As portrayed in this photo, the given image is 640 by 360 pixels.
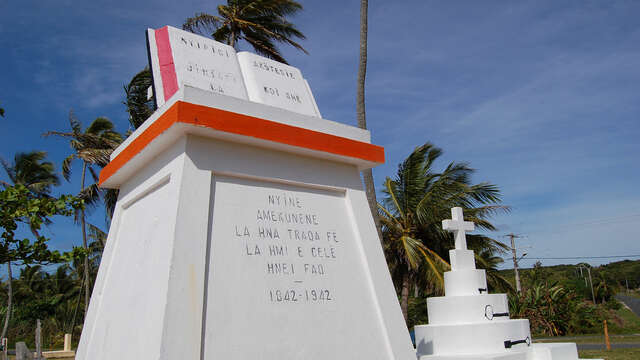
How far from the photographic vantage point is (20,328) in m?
41.8

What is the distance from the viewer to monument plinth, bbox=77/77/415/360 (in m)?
2.38

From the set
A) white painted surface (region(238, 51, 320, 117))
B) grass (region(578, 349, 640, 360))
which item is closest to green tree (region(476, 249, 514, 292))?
grass (region(578, 349, 640, 360))

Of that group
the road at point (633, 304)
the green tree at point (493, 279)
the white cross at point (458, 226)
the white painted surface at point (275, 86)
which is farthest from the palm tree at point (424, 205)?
the road at point (633, 304)

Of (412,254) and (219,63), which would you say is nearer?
(219,63)

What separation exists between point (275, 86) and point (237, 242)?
4.75 feet

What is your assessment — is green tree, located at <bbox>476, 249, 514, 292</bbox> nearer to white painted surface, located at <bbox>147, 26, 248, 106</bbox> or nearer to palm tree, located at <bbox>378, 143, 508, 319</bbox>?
palm tree, located at <bbox>378, 143, 508, 319</bbox>

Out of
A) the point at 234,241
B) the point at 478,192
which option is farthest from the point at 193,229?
the point at 478,192

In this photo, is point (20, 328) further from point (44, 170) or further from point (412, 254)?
point (412, 254)

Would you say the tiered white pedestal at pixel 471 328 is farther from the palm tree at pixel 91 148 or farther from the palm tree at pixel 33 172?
the palm tree at pixel 33 172

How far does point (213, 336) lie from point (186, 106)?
4.02 ft

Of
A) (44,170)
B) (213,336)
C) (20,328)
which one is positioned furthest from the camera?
(20,328)

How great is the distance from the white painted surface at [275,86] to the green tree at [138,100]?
10.3 meters

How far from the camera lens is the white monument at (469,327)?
6133 millimetres

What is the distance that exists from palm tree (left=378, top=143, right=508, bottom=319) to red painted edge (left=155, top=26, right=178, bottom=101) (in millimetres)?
12544
